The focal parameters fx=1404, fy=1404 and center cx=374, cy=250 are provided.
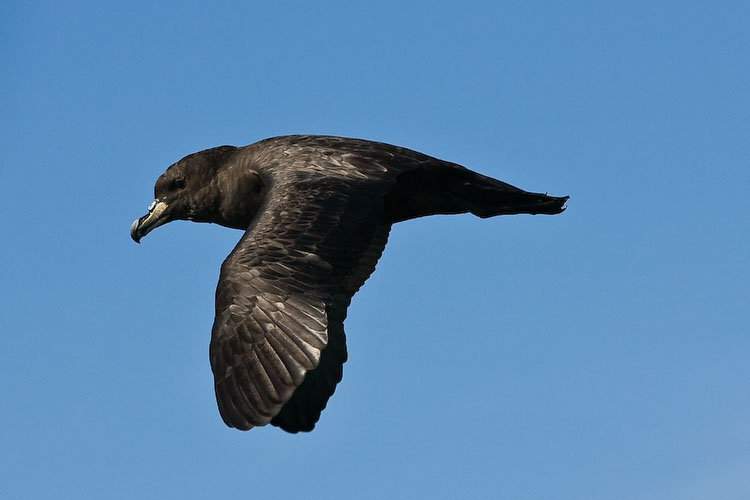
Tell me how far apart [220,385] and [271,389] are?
462 mm

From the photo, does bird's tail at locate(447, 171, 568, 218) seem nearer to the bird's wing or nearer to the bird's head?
the bird's wing

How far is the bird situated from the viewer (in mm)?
9766

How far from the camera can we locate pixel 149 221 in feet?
44.2

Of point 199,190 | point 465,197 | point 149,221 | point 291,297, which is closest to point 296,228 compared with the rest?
point 291,297

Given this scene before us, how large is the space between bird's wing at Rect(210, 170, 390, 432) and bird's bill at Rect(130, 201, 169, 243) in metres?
2.12

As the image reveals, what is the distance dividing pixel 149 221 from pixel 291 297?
3770 mm

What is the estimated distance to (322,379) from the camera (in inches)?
432

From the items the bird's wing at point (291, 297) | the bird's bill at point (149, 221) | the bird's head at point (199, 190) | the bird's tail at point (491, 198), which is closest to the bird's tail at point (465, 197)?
the bird's tail at point (491, 198)

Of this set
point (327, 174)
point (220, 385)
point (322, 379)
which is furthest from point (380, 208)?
point (220, 385)

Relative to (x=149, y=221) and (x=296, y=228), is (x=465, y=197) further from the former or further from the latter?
(x=149, y=221)

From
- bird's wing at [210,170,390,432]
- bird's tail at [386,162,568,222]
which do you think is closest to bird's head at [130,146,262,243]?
bird's wing at [210,170,390,432]

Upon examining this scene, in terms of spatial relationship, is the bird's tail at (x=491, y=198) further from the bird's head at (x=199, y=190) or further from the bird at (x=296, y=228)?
the bird's head at (x=199, y=190)

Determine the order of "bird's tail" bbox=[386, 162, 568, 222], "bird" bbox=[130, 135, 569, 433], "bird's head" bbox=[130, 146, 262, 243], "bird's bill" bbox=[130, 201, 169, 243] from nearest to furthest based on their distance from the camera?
"bird" bbox=[130, 135, 569, 433] < "bird's tail" bbox=[386, 162, 568, 222] < "bird's head" bbox=[130, 146, 262, 243] < "bird's bill" bbox=[130, 201, 169, 243]

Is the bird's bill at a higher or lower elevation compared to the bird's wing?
higher
